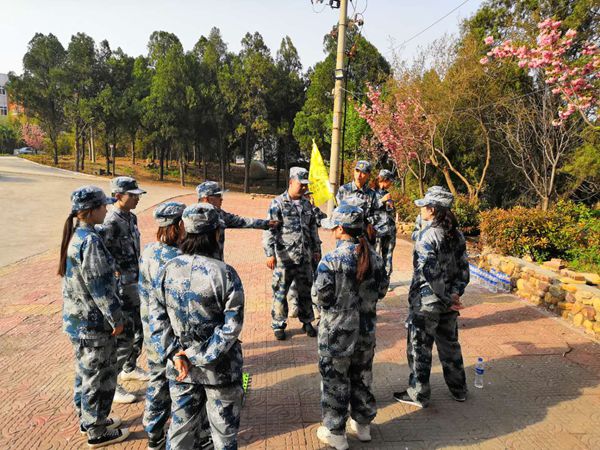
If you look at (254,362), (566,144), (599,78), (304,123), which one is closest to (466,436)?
(254,362)

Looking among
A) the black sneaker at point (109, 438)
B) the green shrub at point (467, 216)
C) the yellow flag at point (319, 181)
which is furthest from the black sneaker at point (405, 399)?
the green shrub at point (467, 216)

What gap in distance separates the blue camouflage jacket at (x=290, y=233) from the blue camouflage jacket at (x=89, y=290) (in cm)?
225

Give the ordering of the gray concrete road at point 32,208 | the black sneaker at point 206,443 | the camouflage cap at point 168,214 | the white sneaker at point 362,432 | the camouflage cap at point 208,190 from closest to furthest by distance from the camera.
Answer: the black sneaker at point 206,443, the camouflage cap at point 168,214, the white sneaker at point 362,432, the camouflage cap at point 208,190, the gray concrete road at point 32,208

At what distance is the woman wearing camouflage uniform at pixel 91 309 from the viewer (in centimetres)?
299

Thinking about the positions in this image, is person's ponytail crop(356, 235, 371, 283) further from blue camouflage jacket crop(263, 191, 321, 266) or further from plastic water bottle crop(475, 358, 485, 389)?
blue camouflage jacket crop(263, 191, 321, 266)

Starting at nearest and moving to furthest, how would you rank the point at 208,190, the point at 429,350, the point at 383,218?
the point at 429,350 < the point at 208,190 < the point at 383,218

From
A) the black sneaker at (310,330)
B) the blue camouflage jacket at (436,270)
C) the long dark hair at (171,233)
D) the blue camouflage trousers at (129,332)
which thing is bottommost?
the black sneaker at (310,330)

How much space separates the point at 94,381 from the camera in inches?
120

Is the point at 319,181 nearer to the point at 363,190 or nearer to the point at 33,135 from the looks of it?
the point at 363,190

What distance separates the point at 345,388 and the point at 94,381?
6.30 ft

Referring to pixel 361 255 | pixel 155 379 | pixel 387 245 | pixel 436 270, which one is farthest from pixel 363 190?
pixel 155 379

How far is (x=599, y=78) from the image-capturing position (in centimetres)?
787

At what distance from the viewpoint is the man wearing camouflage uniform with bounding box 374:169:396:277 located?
21.2 ft

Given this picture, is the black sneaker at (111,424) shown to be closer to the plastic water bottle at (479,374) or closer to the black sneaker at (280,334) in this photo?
the black sneaker at (280,334)
